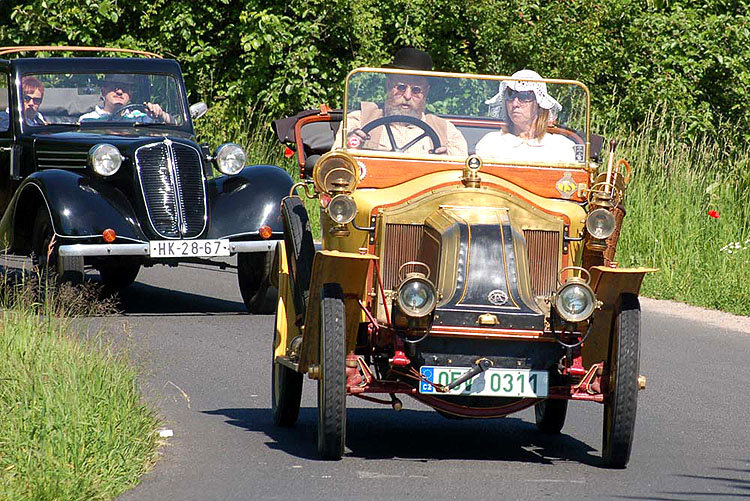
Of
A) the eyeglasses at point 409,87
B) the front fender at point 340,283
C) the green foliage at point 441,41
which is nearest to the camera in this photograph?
the front fender at point 340,283

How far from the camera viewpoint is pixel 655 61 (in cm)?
2186

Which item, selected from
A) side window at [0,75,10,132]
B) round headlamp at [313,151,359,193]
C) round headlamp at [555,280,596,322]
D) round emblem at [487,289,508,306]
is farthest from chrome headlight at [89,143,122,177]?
round headlamp at [555,280,596,322]

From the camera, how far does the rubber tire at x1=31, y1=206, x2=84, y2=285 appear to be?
11.6 metres

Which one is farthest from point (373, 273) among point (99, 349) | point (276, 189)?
point (276, 189)

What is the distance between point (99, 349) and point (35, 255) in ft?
14.1

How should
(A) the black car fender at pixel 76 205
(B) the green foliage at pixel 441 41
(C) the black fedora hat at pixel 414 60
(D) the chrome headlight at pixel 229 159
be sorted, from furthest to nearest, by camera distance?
(B) the green foliage at pixel 441 41
(D) the chrome headlight at pixel 229 159
(C) the black fedora hat at pixel 414 60
(A) the black car fender at pixel 76 205

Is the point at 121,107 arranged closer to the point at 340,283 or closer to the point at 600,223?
the point at 340,283

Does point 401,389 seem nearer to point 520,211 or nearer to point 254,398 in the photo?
point 520,211

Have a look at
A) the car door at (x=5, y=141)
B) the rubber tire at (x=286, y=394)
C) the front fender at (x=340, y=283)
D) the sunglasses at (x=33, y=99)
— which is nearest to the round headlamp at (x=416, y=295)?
the front fender at (x=340, y=283)

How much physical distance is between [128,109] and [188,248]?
7.37ft

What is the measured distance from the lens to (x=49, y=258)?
11719 mm

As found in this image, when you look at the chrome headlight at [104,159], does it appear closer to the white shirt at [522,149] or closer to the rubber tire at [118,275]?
the rubber tire at [118,275]

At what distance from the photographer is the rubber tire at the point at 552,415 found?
25.2 feet

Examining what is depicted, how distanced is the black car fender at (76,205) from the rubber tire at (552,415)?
16.0ft
